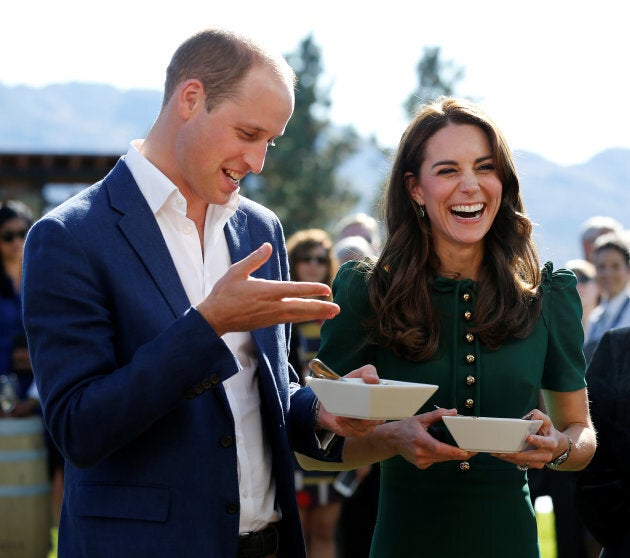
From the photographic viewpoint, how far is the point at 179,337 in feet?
7.14

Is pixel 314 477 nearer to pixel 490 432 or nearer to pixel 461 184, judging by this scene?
pixel 461 184

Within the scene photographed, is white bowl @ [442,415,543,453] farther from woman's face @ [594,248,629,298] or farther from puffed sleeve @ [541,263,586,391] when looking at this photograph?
woman's face @ [594,248,629,298]

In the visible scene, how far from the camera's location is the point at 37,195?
1866 centimetres

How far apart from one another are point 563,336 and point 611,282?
4321 mm

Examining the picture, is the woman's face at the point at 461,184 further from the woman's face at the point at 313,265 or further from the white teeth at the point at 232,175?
the woman's face at the point at 313,265

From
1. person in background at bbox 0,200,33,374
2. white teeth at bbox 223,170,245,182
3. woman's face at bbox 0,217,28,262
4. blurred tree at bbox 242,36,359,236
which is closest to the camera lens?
white teeth at bbox 223,170,245,182

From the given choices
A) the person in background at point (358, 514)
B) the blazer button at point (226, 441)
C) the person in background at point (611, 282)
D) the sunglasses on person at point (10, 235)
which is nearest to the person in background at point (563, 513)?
the person in background at point (358, 514)

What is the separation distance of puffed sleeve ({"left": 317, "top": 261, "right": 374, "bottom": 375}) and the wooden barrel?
3379mm

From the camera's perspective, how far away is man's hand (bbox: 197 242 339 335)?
7.13 ft

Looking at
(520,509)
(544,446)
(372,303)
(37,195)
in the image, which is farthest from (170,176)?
(37,195)

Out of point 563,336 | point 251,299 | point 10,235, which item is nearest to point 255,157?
point 251,299

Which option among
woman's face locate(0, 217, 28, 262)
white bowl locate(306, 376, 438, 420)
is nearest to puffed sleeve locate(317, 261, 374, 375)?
white bowl locate(306, 376, 438, 420)

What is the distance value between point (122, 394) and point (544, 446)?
1151 mm

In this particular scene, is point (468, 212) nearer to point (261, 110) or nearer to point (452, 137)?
point (452, 137)
